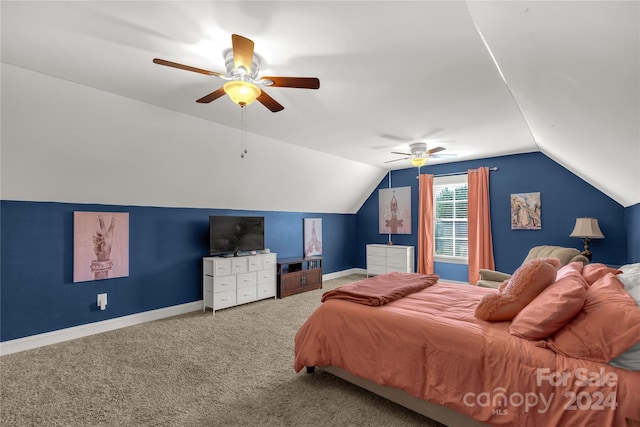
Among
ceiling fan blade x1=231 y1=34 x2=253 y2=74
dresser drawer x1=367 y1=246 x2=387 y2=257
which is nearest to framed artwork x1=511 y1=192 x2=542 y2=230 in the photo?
dresser drawer x1=367 y1=246 x2=387 y2=257

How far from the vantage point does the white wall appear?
2789mm

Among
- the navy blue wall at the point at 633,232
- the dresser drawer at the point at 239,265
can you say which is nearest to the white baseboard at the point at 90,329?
the dresser drawer at the point at 239,265

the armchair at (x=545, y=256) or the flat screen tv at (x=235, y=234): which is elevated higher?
the flat screen tv at (x=235, y=234)

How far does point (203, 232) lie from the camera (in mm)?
4812

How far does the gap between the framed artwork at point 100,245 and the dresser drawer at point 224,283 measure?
1.15 meters

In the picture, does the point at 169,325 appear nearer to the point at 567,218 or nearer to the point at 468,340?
the point at 468,340

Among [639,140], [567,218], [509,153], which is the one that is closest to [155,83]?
[639,140]

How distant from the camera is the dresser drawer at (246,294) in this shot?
15.5ft

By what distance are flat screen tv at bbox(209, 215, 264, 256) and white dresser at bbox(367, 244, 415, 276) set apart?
111 inches

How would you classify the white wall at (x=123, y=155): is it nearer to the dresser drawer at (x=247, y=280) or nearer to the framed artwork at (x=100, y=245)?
the framed artwork at (x=100, y=245)

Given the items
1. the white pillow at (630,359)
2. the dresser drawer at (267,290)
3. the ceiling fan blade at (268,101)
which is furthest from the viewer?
the dresser drawer at (267,290)

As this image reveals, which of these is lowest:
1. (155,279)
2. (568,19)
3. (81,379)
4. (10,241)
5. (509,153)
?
(81,379)

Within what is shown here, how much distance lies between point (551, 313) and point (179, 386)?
2.77 m

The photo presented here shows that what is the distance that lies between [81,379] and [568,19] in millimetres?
4097
